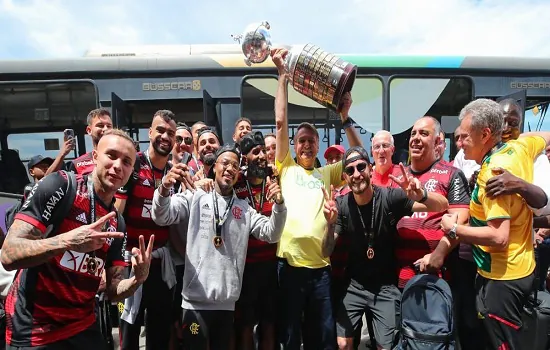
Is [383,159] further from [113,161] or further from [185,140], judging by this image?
[113,161]

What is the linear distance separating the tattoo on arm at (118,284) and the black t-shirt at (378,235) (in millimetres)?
1601

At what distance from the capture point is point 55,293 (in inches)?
79.0

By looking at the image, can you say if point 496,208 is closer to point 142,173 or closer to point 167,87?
point 142,173

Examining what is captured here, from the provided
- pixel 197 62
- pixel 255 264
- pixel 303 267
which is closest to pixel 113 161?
pixel 255 264

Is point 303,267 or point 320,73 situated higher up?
point 320,73

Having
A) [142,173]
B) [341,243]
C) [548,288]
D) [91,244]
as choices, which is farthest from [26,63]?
[548,288]

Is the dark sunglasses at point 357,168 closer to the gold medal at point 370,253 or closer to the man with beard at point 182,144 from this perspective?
the gold medal at point 370,253

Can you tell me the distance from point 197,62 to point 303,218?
109 inches

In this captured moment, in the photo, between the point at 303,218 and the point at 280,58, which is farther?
the point at 280,58

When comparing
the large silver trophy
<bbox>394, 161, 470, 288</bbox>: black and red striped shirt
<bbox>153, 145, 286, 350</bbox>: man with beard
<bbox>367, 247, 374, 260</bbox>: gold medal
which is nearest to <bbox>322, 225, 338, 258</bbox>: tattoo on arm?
<bbox>367, 247, 374, 260</bbox>: gold medal

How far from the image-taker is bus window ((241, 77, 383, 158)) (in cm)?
487

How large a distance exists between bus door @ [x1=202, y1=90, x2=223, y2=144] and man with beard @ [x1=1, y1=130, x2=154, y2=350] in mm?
2624

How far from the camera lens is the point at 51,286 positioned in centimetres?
199

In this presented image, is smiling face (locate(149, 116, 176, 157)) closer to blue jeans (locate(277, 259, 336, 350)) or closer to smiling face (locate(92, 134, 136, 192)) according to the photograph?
smiling face (locate(92, 134, 136, 192))
